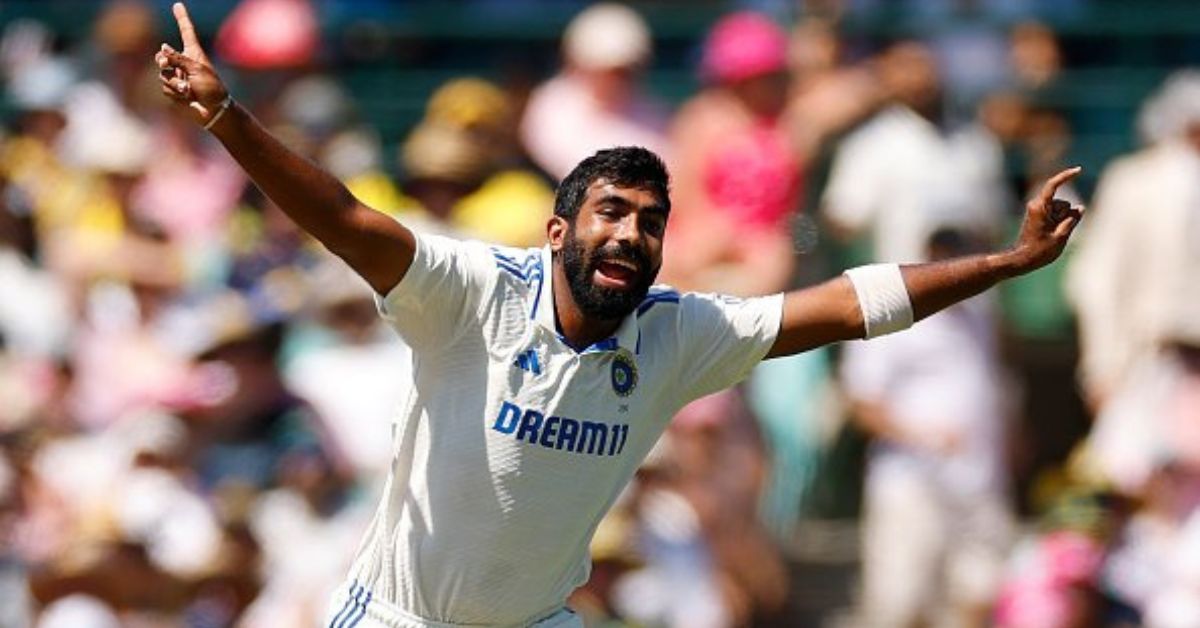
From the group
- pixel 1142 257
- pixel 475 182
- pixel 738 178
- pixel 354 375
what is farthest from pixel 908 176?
pixel 354 375

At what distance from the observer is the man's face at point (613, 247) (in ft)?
24.4

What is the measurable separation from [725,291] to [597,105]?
4.16ft

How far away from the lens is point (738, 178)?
1255cm

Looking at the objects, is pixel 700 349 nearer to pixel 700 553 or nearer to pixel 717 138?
pixel 700 553

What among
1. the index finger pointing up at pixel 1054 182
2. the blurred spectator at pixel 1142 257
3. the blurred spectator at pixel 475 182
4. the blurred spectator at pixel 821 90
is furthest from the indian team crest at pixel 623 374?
the blurred spectator at pixel 821 90

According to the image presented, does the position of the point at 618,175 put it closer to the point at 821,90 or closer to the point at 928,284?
the point at 928,284

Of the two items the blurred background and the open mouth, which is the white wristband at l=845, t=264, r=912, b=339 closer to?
the open mouth

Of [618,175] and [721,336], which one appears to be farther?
[721,336]

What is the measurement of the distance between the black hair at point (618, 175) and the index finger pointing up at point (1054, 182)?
0.99m

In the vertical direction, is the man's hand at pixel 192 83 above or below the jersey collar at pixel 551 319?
above

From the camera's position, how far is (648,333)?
780 centimetres

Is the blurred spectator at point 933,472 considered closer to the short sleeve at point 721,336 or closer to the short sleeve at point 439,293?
the short sleeve at point 721,336

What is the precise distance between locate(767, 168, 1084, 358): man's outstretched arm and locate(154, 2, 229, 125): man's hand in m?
1.67

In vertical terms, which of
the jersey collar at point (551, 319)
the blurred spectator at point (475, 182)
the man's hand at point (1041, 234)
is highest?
the blurred spectator at point (475, 182)
